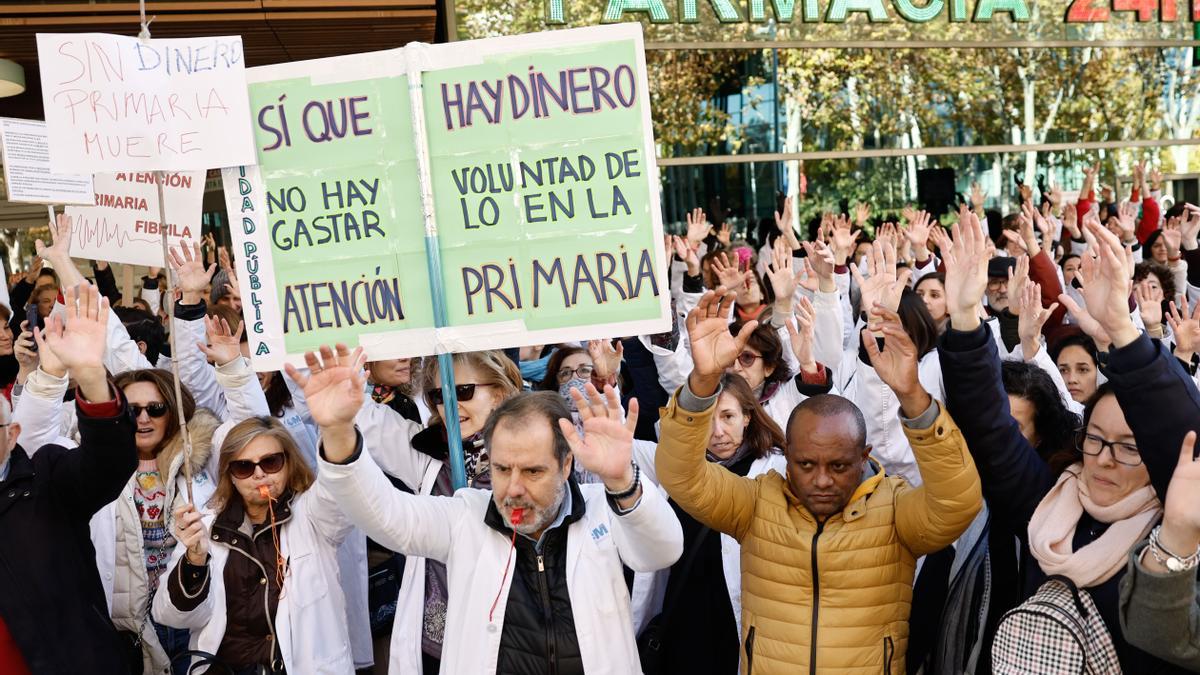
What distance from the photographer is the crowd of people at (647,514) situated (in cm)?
250

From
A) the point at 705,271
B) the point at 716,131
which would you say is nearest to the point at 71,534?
the point at 705,271

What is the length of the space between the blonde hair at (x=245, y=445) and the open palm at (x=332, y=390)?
914mm

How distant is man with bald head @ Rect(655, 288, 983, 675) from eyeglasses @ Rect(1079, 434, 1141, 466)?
1.20 ft

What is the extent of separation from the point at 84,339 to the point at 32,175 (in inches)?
97.6

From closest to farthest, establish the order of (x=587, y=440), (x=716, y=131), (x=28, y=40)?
(x=587, y=440), (x=28, y=40), (x=716, y=131)

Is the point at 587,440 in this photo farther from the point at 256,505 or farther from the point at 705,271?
the point at 705,271

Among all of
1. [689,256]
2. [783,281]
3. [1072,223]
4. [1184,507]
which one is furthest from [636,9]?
[1184,507]

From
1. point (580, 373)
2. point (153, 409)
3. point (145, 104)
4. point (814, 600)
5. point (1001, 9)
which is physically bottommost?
point (814, 600)

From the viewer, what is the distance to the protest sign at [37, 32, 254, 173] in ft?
10.7

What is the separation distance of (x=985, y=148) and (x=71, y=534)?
1205 centimetres

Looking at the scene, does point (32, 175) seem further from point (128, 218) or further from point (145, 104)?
point (145, 104)

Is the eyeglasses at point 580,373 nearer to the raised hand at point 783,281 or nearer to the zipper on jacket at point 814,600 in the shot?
the raised hand at point 783,281

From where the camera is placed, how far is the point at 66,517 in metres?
3.15

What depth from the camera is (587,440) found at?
269cm
